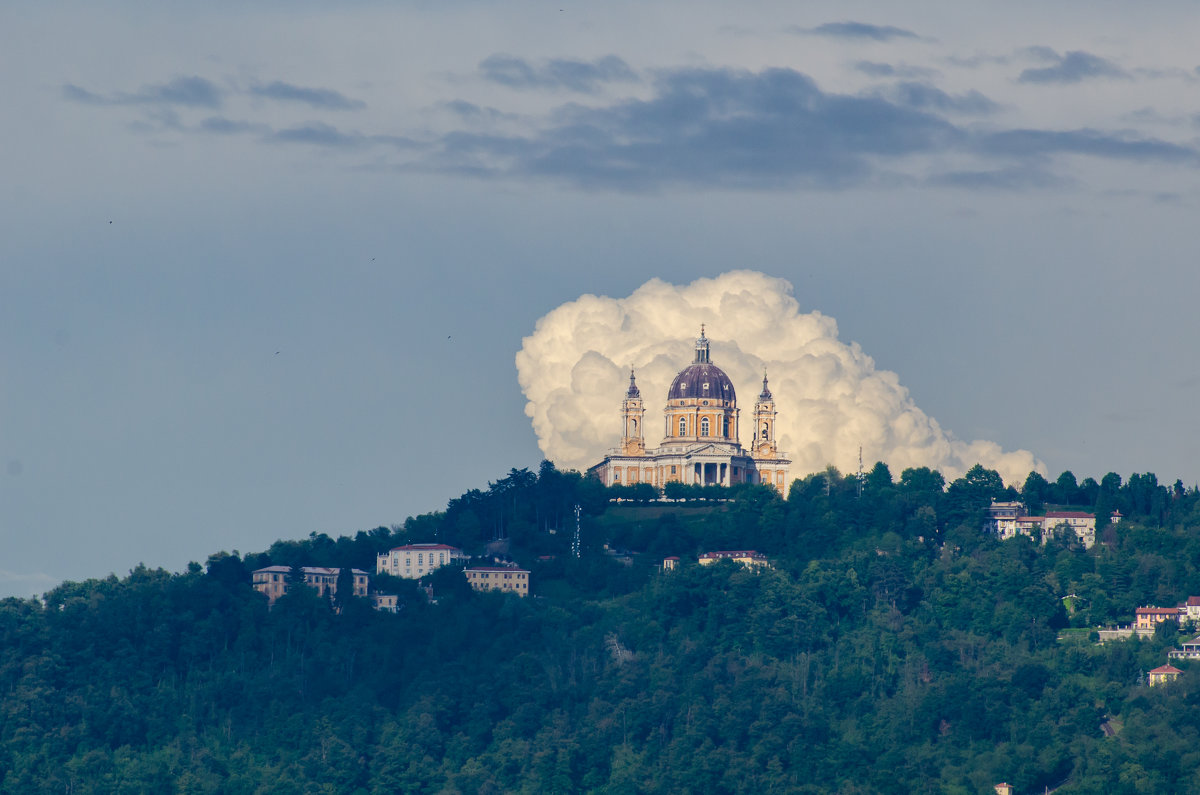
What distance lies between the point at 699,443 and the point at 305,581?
29750mm

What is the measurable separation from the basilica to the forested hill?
10.9m

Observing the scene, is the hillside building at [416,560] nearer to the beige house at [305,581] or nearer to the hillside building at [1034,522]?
the beige house at [305,581]

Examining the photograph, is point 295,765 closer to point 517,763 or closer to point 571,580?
point 517,763

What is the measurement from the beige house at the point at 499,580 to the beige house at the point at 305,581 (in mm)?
4860

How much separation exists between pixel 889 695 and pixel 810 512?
20.2 metres

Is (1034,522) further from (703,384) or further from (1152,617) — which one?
(703,384)

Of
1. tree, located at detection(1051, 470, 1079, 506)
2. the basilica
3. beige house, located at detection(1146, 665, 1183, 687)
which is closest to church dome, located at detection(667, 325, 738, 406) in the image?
the basilica

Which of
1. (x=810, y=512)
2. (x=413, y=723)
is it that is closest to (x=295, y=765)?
(x=413, y=723)

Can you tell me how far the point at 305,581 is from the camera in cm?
13712

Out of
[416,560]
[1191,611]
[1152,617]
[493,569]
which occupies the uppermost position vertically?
[416,560]

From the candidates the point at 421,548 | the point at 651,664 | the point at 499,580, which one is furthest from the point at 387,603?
the point at 651,664

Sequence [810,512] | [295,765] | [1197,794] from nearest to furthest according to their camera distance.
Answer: [1197,794] → [295,765] → [810,512]

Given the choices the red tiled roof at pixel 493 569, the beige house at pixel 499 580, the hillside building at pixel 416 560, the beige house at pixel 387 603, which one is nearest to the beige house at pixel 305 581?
the beige house at pixel 387 603

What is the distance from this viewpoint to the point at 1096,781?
4493 inches
